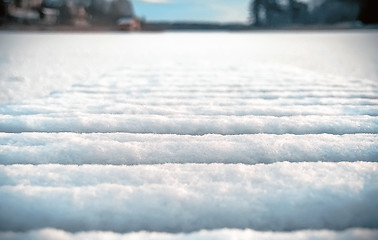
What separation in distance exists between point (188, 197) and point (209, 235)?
17cm

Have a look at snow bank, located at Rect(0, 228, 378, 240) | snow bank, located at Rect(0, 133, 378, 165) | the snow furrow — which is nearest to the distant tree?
the snow furrow

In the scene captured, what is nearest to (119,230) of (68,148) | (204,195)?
(204,195)

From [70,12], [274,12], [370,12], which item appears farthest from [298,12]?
[70,12]

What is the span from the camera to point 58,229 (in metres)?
0.81

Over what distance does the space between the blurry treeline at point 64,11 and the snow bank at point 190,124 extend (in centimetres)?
3838

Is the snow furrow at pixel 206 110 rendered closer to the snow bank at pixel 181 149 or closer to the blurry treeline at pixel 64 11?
the snow bank at pixel 181 149

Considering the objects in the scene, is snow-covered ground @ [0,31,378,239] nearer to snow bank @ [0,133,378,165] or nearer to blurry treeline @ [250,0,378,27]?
snow bank @ [0,133,378,165]

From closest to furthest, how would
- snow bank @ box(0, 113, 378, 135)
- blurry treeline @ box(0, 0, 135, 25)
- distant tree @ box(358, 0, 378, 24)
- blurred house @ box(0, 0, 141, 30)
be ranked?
snow bank @ box(0, 113, 378, 135), distant tree @ box(358, 0, 378, 24), blurred house @ box(0, 0, 141, 30), blurry treeline @ box(0, 0, 135, 25)

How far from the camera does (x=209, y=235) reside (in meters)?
0.77

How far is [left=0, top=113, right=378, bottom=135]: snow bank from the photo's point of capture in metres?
1.51

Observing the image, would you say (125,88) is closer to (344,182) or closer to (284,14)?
(344,182)

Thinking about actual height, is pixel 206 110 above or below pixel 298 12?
below

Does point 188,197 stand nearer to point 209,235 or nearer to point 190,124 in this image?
point 209,235

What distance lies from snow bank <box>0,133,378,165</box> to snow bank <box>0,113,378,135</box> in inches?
5.1
